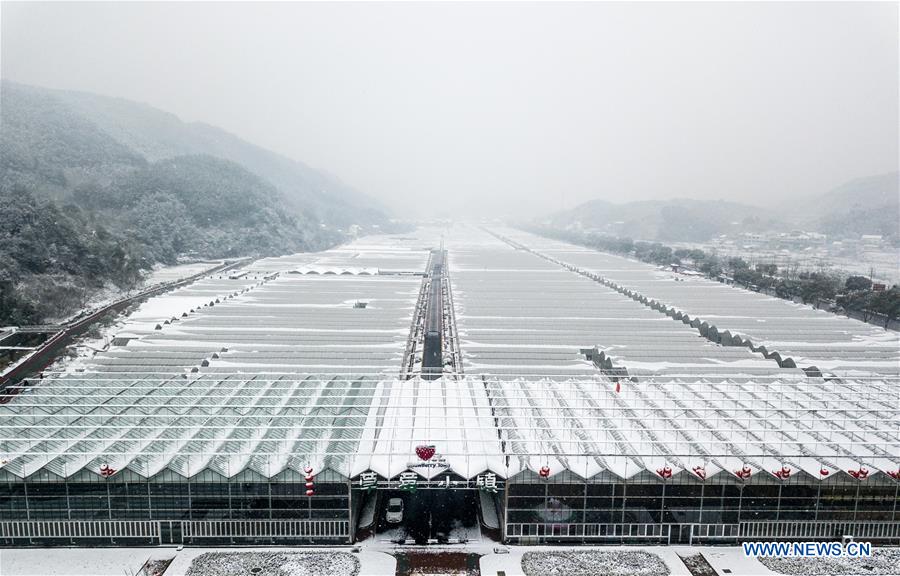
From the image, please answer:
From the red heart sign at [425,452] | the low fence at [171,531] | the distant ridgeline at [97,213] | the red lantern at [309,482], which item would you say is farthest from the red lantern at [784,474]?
the distant ridgeline at [97,213]

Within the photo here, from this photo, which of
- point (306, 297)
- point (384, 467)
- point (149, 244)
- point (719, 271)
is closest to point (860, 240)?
point (719, 271)

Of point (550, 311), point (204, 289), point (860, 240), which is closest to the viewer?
point (550, 311)

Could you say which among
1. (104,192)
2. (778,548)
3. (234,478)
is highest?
(104,192)

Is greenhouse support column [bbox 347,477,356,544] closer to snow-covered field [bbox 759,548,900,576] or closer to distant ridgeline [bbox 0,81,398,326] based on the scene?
snow-covered field [bbox 759,548,900,576]

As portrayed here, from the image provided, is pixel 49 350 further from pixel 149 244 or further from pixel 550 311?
pixel 149 244

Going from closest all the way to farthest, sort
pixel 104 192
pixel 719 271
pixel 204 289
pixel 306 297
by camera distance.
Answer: pixel 306 297 < pixel 204 289 < pixel 719 271 < pixel 104 192

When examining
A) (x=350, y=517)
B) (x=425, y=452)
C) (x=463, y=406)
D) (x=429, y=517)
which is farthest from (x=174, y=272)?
(x=425, y=452)

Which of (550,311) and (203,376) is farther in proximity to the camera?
(550,311)

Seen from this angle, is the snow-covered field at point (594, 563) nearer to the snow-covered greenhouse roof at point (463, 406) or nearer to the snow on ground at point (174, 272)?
the snow-covered greenhouse roof at point (463, 406)
